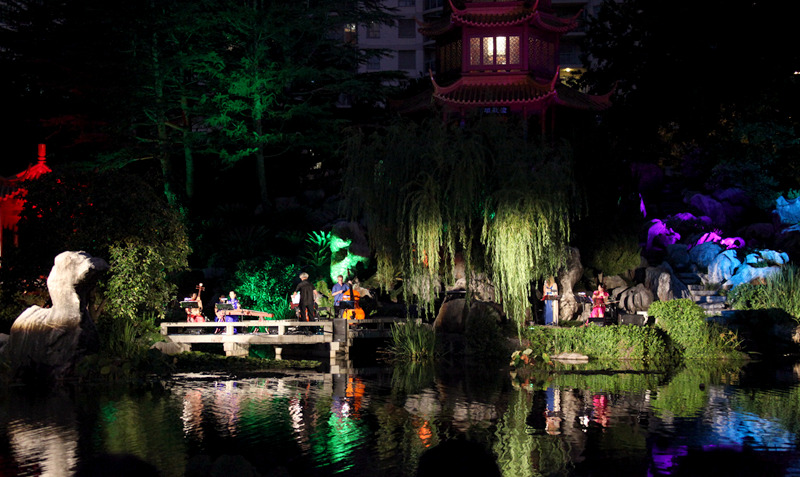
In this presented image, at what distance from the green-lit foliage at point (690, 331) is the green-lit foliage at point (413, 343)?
657cm

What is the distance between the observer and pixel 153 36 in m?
36.9

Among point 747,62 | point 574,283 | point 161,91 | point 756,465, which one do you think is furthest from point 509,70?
point 756,465

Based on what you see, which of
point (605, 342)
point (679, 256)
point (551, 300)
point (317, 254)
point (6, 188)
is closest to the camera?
point (605, 342)

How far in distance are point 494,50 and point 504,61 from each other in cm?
72

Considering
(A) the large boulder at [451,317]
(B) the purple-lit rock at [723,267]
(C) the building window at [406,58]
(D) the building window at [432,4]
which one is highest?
(D) the building window at [432,4]

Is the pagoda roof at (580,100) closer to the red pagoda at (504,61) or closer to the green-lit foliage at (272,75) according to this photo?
the red pagoda at (504,61)

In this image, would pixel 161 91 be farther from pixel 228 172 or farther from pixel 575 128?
pixel 575 128

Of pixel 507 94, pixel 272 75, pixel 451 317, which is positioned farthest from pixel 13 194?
pixel 507 94

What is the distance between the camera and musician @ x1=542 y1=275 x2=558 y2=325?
26.8m

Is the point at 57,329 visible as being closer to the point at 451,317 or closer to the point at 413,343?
the point at 413,343

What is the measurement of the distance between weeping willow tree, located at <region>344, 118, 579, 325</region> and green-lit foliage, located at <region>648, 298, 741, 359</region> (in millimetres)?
4159

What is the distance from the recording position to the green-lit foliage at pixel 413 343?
24.5m

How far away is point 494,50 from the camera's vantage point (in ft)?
131

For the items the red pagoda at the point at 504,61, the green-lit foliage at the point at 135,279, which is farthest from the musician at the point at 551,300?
the red pagoda at the point at 504,61
